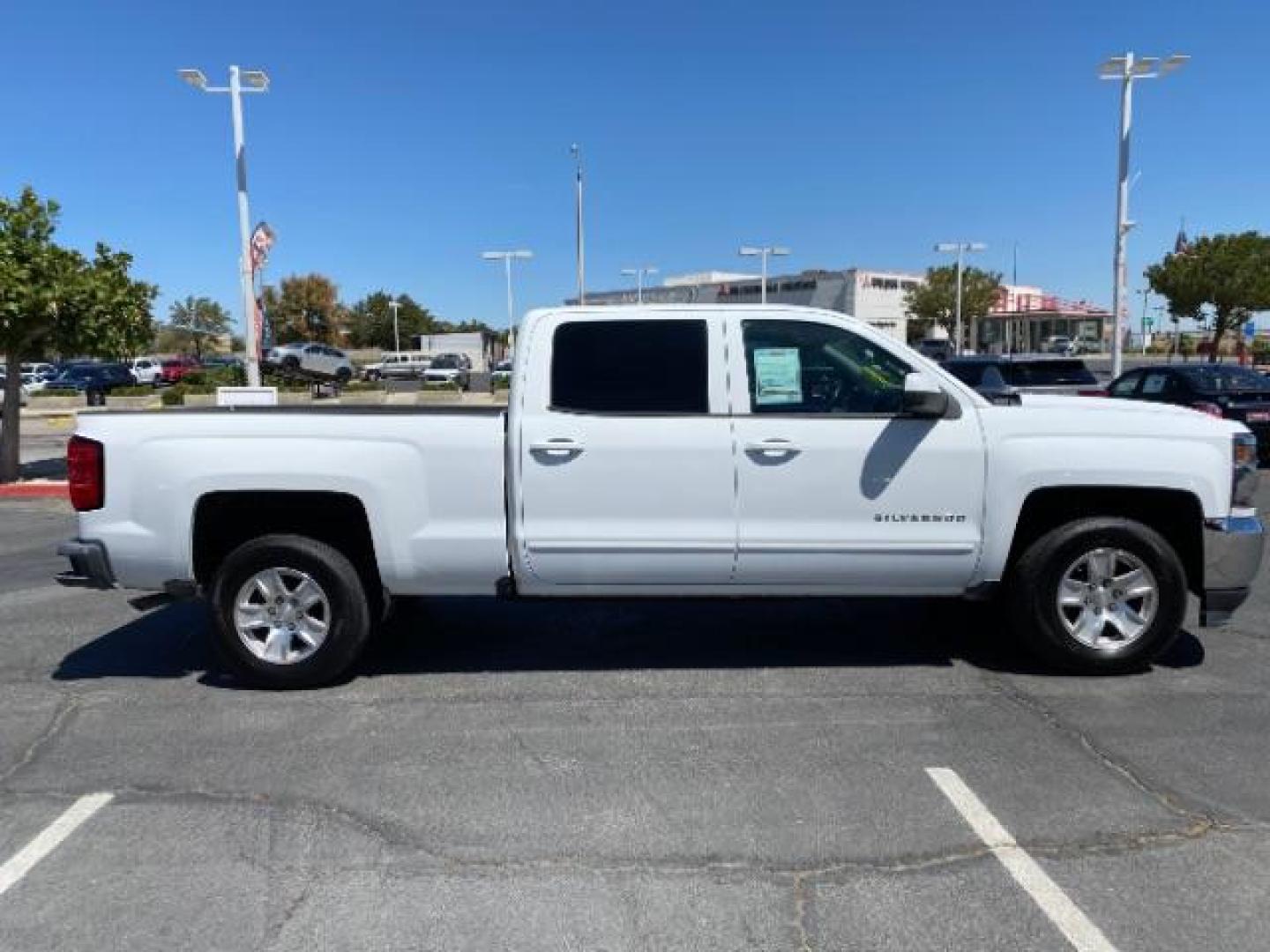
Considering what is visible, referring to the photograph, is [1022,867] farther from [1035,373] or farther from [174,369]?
[174,369]

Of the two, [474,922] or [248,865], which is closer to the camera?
[474,922]

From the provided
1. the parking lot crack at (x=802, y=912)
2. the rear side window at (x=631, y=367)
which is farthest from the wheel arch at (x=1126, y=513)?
the parking lot crack at (x=802, y=912)

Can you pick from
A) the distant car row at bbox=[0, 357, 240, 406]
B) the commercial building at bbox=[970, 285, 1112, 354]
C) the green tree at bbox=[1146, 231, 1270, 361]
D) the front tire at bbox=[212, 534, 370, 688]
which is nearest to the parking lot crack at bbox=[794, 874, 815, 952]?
the front tire at bbox=[212, 534, 370, 688]

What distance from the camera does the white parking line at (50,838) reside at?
3.35 m

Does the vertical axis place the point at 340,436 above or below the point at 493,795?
above

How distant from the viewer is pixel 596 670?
18.0 feet

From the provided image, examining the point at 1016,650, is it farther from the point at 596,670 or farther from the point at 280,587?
the point at 280,587

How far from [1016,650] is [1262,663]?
1.28 metres

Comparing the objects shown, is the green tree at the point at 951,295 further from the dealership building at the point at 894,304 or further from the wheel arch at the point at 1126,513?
the wheel arch at the point at 1126,513

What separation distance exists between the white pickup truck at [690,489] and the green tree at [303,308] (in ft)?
269

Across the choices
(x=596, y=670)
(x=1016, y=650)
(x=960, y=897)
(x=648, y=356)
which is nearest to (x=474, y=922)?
(x=960, y=897)

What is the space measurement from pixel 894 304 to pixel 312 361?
57.2m

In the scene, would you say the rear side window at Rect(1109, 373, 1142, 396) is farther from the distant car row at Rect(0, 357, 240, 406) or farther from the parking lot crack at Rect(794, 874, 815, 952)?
the distant car row at Rect(0, 357, 240, 406)

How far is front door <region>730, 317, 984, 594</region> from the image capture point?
4.93 meters
